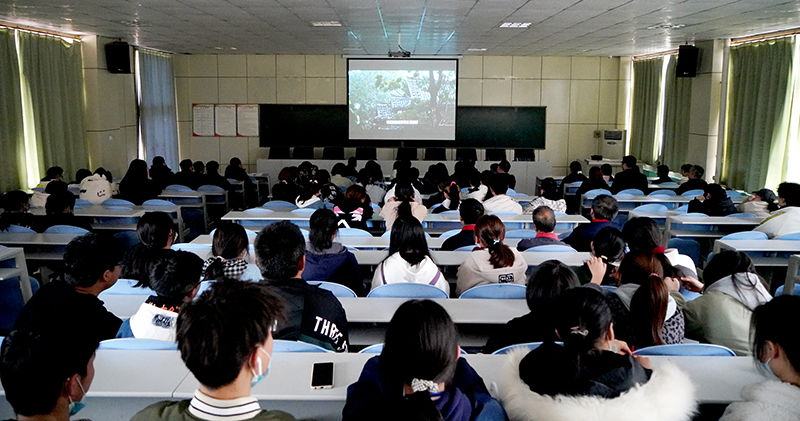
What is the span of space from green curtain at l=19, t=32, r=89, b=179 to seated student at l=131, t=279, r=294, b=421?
887 centimetres

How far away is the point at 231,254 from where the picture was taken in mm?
3758

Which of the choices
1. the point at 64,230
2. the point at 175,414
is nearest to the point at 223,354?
the point at 175,414

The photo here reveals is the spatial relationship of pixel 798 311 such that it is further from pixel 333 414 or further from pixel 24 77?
pixel 24 77

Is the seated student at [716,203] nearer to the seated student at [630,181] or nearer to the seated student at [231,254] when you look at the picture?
the seated student at [630,181]

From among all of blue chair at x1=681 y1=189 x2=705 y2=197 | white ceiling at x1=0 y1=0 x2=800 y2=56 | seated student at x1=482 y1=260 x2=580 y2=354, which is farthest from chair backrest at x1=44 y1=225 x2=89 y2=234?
blue chair at x1=681 y1=189 x2=705 y2=197

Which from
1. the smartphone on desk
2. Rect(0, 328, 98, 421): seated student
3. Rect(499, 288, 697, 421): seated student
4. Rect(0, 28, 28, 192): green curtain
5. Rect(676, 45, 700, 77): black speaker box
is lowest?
the smartphone on desk

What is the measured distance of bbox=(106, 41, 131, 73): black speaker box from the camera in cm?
1027

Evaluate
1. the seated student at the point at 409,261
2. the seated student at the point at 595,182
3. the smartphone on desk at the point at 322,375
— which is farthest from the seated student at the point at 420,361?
the seated student at the point at 595,182

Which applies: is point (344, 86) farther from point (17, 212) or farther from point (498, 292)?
point (498, 292)

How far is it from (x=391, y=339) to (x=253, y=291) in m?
0.40

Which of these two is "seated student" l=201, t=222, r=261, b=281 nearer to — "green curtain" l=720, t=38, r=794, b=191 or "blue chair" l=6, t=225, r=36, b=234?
"blue chair" l=6, t=225, r=36, b=234

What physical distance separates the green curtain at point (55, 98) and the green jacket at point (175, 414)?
884cm

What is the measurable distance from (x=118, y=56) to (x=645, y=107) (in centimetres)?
1008

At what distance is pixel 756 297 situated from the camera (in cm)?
317
